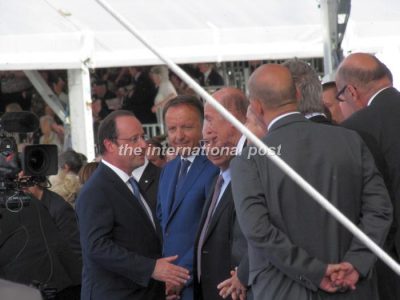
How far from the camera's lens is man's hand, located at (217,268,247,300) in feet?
17.5

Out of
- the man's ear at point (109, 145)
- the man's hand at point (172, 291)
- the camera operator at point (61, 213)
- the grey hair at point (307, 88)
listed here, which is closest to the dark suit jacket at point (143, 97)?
the camera operator at point (61, 213)

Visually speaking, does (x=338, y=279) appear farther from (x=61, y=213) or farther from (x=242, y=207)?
(x=61, y=213)

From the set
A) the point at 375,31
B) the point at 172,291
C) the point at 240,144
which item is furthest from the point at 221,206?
the point at 375,31

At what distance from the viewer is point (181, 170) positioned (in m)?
6.39

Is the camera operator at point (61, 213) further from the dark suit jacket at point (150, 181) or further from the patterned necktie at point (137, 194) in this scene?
the patterned necktie at point (137, 194)

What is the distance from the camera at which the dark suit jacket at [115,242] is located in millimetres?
5992

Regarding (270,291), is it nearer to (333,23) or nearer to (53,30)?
(333,23)

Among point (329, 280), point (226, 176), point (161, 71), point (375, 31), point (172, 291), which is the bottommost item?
point (172, 291)

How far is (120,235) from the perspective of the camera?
6.12m

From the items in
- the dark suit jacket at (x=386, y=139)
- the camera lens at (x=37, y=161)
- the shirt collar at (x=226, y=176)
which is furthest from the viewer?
the shirt collar at (x=226, y=176)

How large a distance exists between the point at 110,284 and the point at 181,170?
0.80 m

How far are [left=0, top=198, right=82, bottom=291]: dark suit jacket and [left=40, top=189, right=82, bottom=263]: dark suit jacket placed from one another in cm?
73

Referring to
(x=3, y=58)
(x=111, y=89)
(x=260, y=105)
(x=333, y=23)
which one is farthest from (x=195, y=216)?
(x=111, y=89)

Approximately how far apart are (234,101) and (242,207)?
1356mm
